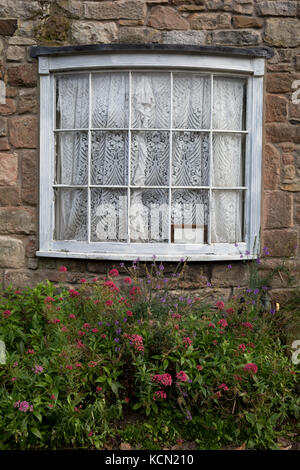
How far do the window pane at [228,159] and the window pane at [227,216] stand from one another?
110 mm

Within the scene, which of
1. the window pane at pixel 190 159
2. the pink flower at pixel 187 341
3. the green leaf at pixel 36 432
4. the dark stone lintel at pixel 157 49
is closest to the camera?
the green leaf at pixel 36 432

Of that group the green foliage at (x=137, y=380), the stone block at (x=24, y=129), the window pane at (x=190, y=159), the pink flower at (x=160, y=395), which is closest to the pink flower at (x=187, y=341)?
the green foliage at (x=137, y=380)

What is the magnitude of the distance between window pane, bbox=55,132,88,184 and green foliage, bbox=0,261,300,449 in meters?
1.44

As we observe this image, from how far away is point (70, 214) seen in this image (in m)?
4.73

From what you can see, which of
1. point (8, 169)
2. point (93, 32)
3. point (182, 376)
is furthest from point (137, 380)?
point (93, 32)

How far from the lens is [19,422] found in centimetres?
281

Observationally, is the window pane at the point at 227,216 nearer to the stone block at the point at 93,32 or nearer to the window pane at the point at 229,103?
the window pane at the point at 229,103

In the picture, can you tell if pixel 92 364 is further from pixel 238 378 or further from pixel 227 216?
pixel 227 216

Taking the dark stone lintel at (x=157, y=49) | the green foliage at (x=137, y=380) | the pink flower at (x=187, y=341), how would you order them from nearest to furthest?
1. the green foliage at (x=137, y=380)
2. the pink flower at (x=187, y=341)
3. the dark stone lintel at (x=157, y=49)

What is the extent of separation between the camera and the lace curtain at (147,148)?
4590mm

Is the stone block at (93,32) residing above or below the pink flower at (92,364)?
above

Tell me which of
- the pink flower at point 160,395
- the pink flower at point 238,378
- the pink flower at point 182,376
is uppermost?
the pink flower at point 182,376

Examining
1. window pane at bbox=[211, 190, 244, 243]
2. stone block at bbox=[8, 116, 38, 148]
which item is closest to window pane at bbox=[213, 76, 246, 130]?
window pane at bbox=[211, 190, 244, 243]

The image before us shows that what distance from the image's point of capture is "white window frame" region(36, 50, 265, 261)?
4477 mm
